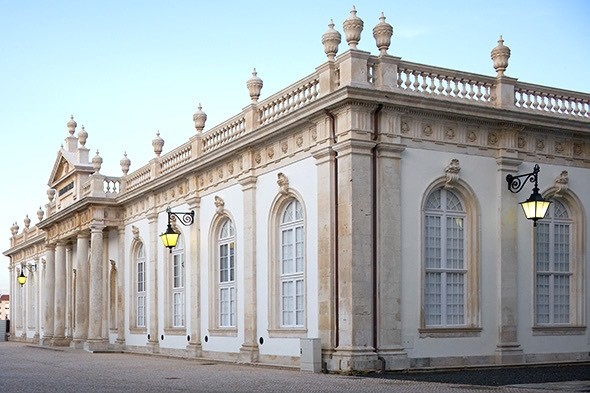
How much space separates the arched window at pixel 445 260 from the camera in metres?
20.0

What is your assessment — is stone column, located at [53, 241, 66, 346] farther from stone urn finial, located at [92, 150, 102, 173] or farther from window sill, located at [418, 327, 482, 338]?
window sill, located at [418, 327, 482, 338]

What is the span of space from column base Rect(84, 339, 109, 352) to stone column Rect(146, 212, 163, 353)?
3631 millimetres

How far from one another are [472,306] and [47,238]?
27.0 meters

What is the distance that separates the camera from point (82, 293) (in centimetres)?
3647

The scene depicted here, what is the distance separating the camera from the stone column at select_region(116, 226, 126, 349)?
33844 millimetres

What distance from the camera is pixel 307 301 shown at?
67.1 feet

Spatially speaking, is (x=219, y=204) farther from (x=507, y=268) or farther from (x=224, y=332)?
(x=507, y=268)

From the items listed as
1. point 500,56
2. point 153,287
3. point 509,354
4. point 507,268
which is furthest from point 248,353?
point 500,56

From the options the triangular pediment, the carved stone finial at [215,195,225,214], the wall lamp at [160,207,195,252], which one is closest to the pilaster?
the wall lamp at [160,207,195,252]

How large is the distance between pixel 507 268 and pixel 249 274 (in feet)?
21.5

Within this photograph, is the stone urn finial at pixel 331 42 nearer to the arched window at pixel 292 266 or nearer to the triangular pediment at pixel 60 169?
the arched window at pixel 292 266

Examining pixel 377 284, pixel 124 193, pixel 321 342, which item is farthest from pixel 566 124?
pixel 124 193

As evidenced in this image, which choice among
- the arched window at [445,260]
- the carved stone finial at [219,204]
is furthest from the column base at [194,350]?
the arched window at [445,260]

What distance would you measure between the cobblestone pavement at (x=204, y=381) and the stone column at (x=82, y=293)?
13179 mm
